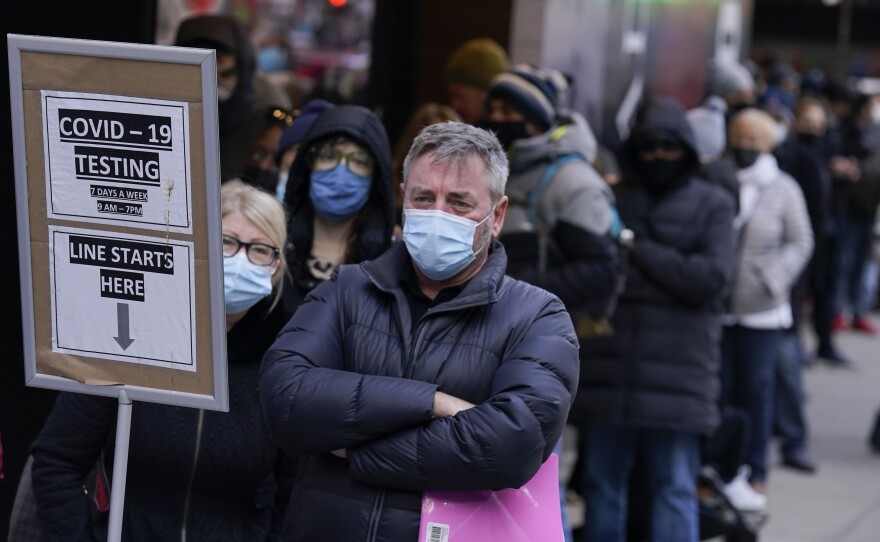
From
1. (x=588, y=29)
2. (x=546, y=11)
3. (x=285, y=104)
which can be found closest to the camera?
(x=285, y=104)

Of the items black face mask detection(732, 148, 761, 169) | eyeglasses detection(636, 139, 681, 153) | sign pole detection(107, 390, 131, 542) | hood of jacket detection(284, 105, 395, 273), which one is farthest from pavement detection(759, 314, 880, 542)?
sign pole detection(107, 390, 131, 542)

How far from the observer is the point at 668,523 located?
5883 millimetres

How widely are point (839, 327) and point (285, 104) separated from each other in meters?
9.11

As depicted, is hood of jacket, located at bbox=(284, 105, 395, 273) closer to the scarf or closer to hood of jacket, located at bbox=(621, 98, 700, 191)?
hood of jacket, located at bbox=(621, 98, 700, 191)

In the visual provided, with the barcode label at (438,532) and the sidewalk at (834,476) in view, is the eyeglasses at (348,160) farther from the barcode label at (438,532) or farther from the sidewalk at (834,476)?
the sidewalk at (834,476)

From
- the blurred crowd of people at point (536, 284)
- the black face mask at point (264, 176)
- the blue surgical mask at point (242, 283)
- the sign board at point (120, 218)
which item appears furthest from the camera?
the black face mask at point (264, 176)

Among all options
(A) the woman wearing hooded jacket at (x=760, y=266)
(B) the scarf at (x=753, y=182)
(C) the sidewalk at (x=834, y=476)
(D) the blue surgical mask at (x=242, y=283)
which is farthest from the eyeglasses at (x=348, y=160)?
(C) the sidewalk at (x=834, y=476)

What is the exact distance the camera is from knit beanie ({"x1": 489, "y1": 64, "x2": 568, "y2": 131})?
5680 mm

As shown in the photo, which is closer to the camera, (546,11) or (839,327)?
(546,11)

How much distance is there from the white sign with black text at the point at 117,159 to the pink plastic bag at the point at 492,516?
2.62 ft

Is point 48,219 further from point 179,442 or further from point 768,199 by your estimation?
point 768,199

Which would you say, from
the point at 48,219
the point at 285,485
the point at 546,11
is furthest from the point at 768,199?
the point at 48,219

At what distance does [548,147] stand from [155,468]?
265 cm

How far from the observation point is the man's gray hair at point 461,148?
3.22 m
